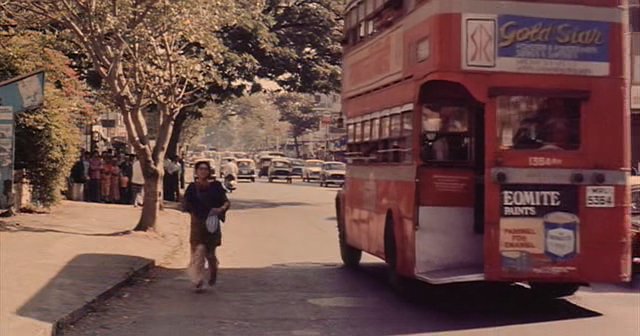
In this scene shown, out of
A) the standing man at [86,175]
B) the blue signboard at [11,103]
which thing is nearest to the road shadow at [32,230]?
the blue signboard at [11,103]

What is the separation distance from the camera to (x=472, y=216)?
35.0ft

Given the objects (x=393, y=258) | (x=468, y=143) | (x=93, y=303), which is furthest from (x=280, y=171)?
(x=93, y=303)

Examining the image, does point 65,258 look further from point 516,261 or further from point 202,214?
point 516,261

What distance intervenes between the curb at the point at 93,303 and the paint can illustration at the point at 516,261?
15.8 feet

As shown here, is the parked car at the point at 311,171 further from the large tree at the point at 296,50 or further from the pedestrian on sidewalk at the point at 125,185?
the pedestrian on sidewalk at the point at 125,185

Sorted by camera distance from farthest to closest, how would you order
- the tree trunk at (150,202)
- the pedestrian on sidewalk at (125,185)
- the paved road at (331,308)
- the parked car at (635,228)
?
the pedestrian on sidewalk at (125,185) < the tree trunk at (150,202) < the parked car at (635,228) < the paved road at (331,308)

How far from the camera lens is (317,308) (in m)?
10.8

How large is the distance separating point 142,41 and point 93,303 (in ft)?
29.2

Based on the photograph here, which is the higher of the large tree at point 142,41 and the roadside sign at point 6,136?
the large tree at point 142,41

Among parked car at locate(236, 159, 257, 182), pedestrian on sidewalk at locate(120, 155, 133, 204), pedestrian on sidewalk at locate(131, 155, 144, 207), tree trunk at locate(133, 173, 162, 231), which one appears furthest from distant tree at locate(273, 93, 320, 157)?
tree trunk at locate(133, 173, 162, 231)

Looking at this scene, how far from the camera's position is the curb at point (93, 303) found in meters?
9.07

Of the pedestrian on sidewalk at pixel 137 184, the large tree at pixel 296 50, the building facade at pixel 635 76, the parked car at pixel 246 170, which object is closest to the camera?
the pedestrian on sidewalk at pixel 137 184

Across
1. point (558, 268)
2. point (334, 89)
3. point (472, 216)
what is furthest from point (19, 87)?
point (334, 89)

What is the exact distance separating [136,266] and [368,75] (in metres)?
4.84
